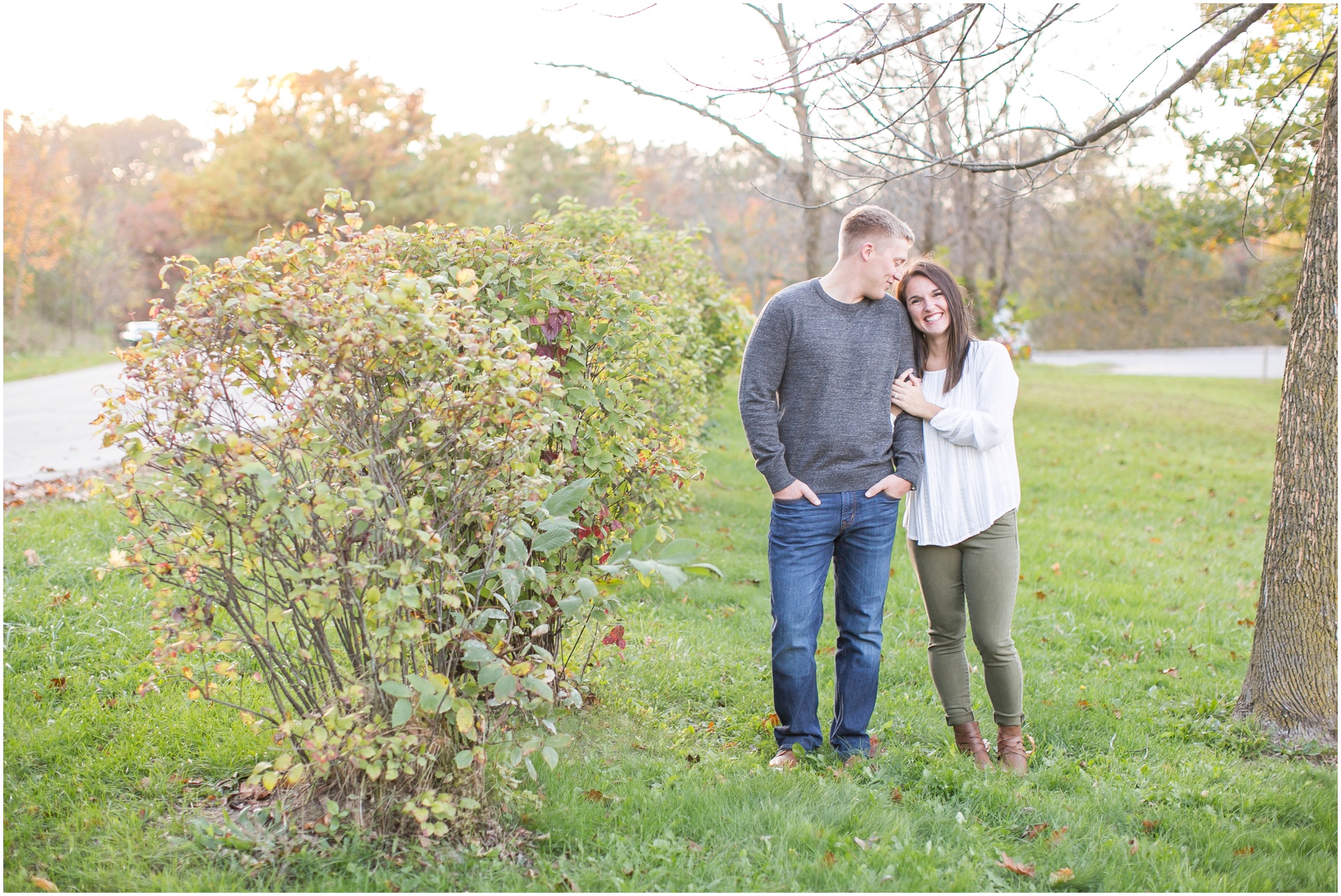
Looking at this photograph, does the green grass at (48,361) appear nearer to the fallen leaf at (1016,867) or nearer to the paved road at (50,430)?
the paved road at (50,430)

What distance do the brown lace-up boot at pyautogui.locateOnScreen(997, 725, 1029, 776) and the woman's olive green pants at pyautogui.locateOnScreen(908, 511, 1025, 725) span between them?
3 centimetres

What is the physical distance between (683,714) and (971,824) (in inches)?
52.3

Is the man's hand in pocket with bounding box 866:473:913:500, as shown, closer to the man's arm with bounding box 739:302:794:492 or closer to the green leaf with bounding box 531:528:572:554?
the man's arm with bounding box 739:302:794:492

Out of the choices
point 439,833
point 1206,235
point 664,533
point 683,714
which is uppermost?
point 1206,235

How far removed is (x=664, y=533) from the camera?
267cm

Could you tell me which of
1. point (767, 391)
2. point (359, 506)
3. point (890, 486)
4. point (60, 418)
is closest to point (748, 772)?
point (890, 486)

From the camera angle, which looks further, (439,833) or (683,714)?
(683,714)

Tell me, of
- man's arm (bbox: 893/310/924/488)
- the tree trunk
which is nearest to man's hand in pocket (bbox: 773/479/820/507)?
man's arm (bbox: 893/310/924/488)

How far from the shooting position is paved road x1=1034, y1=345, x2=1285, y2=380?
93.8 feet

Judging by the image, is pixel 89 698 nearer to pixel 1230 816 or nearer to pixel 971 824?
pixel 971 824

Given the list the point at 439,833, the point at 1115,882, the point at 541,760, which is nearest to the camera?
the point at 439,833

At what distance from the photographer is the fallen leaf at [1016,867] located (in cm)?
270

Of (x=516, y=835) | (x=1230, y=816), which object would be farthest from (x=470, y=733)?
(x=1230, y=816)

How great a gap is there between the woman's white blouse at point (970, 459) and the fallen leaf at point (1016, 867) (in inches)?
42.1
